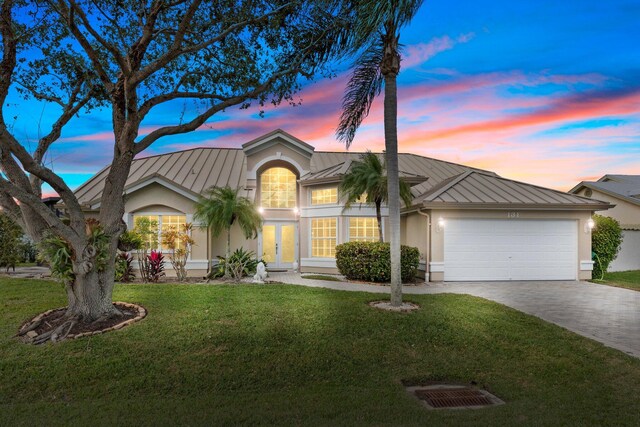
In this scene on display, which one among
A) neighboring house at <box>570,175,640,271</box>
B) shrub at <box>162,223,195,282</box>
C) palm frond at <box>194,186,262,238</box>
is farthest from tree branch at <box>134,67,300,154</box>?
neighboring house at <box>570,175,640,271</box>

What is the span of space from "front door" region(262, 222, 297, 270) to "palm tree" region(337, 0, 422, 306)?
808cm

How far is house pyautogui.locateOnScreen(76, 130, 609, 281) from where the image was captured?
14648 millimetres

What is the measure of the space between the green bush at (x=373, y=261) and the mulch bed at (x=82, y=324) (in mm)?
7562

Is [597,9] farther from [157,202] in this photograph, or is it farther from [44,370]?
[157,202]

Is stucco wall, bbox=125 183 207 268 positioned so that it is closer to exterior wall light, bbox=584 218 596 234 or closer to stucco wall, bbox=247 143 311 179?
stucco wall, bbox=247 143 311 179

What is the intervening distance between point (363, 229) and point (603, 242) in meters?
9.58

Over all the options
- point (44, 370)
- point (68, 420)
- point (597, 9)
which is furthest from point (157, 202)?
point (597, 9)

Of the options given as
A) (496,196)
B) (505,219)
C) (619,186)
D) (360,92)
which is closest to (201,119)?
(360,92)

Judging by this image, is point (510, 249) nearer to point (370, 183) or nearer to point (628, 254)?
point (370, 183)

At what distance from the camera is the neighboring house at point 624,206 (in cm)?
1948

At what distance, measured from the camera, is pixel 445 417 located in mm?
4570

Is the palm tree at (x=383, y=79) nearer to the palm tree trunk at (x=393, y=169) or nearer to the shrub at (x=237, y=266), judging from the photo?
the palm tree trunk at (x=393, y=169)

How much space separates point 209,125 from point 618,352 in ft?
30.9

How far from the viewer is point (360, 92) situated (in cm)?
1038
